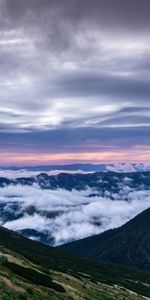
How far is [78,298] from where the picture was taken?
89.1m

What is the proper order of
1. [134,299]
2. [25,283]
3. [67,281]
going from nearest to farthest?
[25,283] < [67,281] < [134,299]

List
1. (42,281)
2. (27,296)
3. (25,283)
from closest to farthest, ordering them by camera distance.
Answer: (27,296)
(25,283)
(42,281)

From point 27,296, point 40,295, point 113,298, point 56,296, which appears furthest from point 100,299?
point 27,296

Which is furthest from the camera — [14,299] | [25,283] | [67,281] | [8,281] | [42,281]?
[67,281]

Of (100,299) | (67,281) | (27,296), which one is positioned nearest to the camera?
(27,296)

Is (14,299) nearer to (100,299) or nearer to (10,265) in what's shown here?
(10,265)

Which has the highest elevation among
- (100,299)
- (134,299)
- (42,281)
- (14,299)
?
(14,299)

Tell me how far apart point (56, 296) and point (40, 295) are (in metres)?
6.66

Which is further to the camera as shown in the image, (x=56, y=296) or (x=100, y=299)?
(x=100, y=299)

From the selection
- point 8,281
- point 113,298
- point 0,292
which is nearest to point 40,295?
point 8,281

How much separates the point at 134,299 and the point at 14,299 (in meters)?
80.4

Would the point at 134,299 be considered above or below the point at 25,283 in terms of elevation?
below

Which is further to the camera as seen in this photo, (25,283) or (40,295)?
(25,283)

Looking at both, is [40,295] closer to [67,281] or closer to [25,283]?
[25,283]
